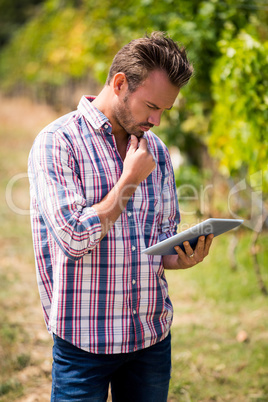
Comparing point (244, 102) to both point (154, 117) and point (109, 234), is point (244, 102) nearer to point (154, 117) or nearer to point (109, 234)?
point (154, 117)

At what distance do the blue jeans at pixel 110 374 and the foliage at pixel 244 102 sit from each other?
1774 mm

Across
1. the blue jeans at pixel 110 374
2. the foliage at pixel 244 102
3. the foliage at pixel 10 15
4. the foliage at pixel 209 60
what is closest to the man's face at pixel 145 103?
the blue jeans at pixel 110 374

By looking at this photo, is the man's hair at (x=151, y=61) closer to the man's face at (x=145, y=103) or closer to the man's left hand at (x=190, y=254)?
the man's face at (x=145, y=103)

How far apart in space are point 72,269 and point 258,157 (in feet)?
7.38

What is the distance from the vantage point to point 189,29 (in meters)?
4.66

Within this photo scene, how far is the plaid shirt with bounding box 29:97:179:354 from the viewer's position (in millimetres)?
1571

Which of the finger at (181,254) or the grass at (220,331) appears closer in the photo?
the finger at (181,254)

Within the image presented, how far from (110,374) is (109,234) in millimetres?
528

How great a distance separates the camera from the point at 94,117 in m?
1.75

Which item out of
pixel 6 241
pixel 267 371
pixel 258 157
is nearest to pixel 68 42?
pixel 6 241

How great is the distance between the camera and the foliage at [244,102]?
3.31 metres

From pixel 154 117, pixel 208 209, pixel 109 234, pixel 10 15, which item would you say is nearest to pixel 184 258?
pixel 109 234

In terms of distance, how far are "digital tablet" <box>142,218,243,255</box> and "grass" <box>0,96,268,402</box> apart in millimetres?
1915

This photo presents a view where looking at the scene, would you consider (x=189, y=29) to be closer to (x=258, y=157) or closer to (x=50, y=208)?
(x=258, y=157)
